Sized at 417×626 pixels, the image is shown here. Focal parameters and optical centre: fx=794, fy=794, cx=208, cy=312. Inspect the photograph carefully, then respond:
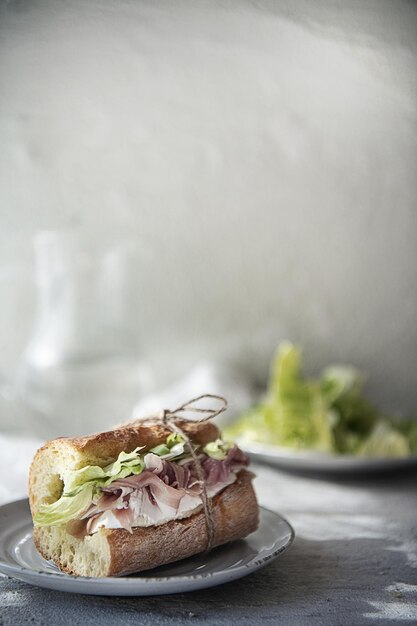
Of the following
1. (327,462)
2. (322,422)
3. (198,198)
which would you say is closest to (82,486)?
(327,462)

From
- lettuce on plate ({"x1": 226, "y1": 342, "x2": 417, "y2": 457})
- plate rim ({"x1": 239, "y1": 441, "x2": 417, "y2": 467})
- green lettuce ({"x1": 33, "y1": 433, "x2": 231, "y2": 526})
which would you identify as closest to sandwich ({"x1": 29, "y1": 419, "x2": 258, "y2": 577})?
green lettuce ({"x1": 33, "y1": 433, "x2": 231, "y2": 526})

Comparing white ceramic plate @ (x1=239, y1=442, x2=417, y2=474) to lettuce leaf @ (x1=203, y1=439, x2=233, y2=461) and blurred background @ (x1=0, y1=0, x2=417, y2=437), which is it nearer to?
blurred background @ (x1=0, y1=0, x2=417, y2=437)

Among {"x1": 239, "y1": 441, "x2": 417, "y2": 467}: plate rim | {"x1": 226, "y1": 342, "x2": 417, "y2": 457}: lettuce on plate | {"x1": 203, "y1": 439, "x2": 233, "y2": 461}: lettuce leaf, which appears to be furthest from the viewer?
{"x1": 226, "y1": 342, "x2": 417, "y2": 457}: lettuce on plate

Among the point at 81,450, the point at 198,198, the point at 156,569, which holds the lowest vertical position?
the point at 156,569

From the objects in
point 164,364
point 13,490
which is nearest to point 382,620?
point 13,490

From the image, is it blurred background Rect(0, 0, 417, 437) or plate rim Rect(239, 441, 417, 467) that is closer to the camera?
plate rim Rect(239, 441, 417, 467)

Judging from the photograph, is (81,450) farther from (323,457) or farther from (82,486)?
(323,457)

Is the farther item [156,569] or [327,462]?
[327,462]

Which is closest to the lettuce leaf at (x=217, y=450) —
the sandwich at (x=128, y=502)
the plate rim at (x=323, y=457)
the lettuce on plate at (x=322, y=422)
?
the sandwich at (x=128, y=502)
